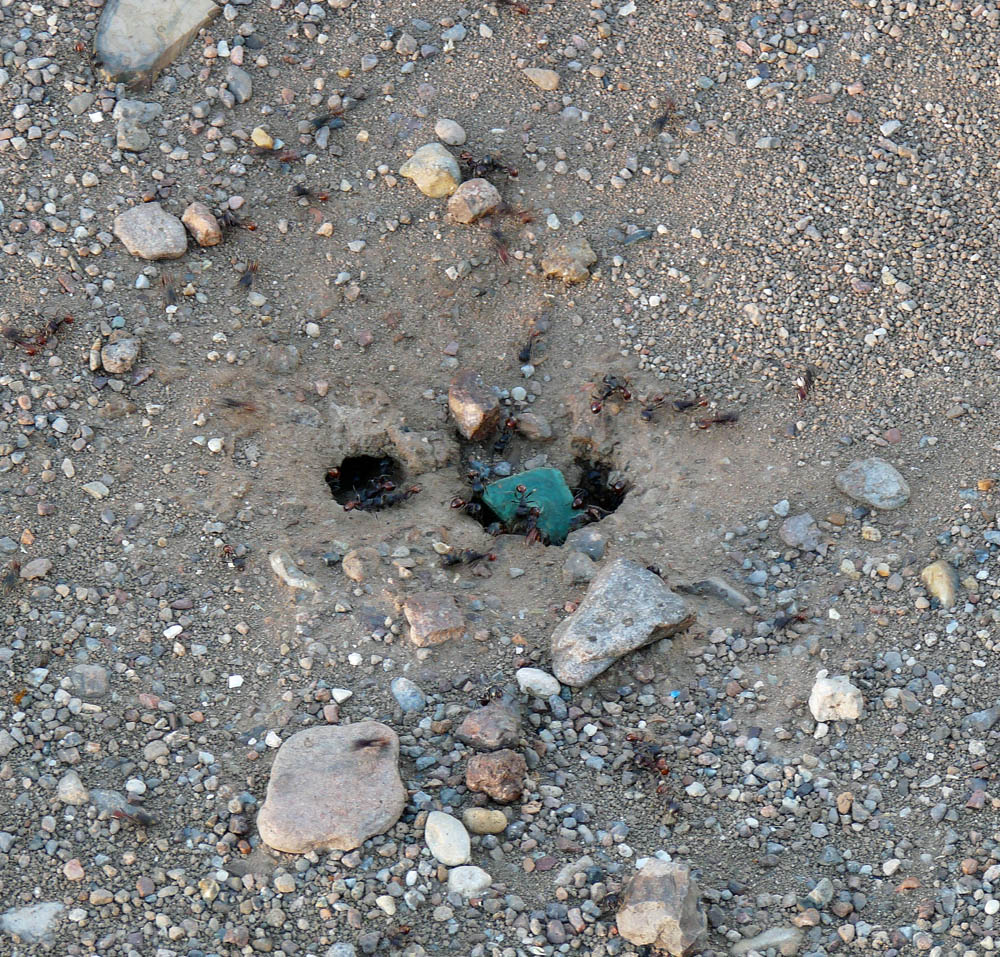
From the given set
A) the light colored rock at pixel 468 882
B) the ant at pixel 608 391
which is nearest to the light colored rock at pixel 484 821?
the light colored rock at pixel 468 882

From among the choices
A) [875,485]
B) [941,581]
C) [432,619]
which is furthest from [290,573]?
[941,581]

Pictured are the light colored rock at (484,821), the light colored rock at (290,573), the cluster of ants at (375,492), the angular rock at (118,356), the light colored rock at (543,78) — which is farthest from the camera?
the light colored rock at (543,78)

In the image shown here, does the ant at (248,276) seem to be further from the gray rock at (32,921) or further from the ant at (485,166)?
the gray rock at (32,921)

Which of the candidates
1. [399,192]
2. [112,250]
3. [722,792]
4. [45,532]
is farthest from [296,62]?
[722,792]

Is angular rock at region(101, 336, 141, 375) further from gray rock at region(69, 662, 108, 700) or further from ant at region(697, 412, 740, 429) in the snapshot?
ant at region(697, 412, 740, 429)

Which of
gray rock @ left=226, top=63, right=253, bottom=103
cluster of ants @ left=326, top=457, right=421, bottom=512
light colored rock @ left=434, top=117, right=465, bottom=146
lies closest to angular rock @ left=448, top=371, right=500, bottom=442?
cluster of ants @ left=326, top=457, right=421, bottom=512

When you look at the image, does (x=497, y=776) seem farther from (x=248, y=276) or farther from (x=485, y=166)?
(x=485, y=166)
